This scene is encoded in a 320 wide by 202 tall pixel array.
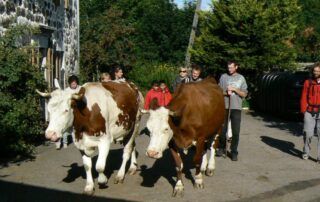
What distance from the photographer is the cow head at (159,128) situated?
7.46 m

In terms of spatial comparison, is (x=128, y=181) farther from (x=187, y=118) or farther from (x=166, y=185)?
(x=187, y=118)

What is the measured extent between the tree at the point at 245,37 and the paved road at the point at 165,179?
9.17 metres

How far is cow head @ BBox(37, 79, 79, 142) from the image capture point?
736cm

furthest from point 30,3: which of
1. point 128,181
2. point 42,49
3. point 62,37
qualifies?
point 128,181

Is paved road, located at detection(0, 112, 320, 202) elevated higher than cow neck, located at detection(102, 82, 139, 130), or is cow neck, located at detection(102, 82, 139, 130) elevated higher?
cow neck, located at detection(102, 82, 139, 130)

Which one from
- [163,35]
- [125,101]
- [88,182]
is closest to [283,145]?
[125,101]

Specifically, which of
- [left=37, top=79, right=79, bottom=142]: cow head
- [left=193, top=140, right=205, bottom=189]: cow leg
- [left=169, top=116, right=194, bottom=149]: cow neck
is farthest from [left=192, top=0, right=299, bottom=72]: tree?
[left=37, top=79, right=79, bottom=142]: cow head

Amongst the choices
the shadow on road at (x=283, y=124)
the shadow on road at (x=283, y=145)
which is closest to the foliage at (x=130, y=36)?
the shadow on road at (x=283, y=124)

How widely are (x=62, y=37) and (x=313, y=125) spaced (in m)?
8.78

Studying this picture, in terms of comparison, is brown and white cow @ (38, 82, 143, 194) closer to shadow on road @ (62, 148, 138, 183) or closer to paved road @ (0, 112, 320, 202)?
paved road @ (0, 112, 320, 202)

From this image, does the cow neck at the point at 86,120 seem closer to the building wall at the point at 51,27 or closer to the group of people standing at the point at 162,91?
the group of people standing at the point at 162,91

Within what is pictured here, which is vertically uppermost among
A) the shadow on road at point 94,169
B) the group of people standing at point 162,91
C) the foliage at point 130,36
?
the foliage at point 130,36

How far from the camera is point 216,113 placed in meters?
9.02

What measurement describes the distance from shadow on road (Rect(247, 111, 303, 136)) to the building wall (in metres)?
6.75
